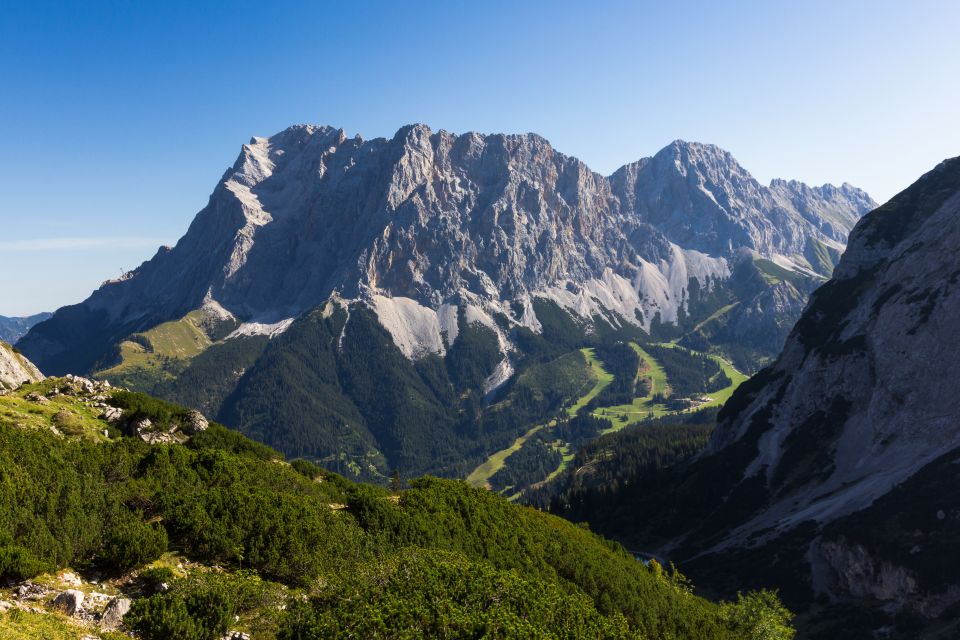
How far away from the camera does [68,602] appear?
3086 centimetres

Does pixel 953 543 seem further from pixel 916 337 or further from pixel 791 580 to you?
pixel 916 337

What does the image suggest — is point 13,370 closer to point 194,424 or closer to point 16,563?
point 194,424

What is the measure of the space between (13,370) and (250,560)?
84252 mm

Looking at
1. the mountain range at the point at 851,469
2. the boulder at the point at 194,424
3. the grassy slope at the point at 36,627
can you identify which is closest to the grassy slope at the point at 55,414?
the boulder at the point at 194,424

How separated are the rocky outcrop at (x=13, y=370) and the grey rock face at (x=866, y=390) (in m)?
159

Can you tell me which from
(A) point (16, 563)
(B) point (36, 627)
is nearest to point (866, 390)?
(B) point (36, 627)

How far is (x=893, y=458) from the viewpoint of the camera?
412 feet

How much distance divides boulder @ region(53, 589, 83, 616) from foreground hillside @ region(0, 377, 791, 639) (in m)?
0.10

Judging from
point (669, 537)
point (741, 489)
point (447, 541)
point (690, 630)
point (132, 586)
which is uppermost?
point (132, 586)

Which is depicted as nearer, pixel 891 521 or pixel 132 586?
pixel 132 586

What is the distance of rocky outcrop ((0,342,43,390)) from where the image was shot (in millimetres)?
86869

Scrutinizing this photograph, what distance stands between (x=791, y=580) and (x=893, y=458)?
42.7 metres

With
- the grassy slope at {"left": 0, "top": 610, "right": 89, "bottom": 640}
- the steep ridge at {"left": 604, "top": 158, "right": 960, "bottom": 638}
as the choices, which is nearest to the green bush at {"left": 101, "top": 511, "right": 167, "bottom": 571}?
the grassy slope at {"left": 0, "top": 610, "right": 89, "bottom": 640}

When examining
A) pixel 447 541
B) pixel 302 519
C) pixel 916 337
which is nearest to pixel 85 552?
pixel 302 519
